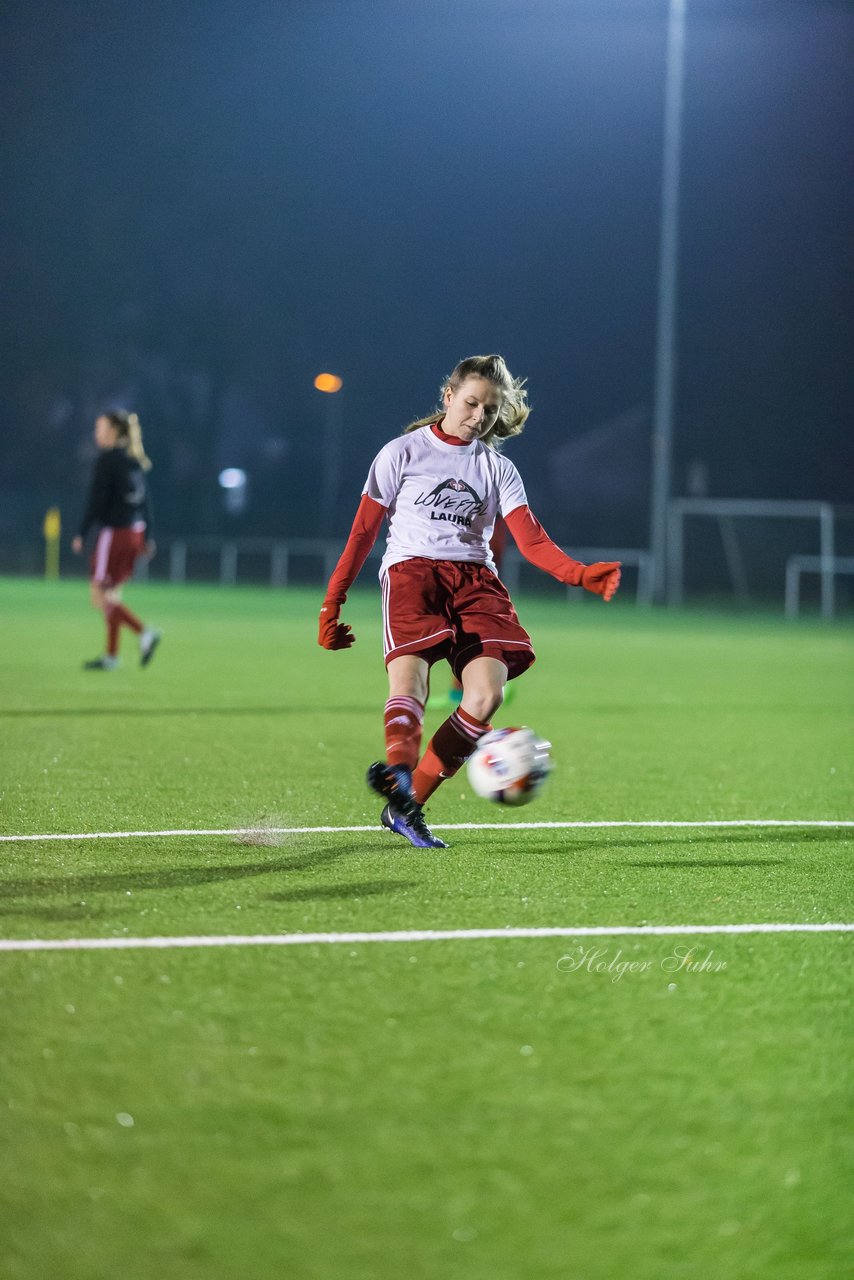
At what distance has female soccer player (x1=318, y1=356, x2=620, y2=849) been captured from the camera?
6156 millimetres

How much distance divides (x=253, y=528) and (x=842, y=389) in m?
19.2

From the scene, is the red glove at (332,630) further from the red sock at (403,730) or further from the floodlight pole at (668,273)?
the floodlight pole at (668,273)

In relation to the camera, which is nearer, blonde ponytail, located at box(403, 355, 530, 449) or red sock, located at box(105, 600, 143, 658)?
blonde ponytail, located at box(403, 355, 530, 449)

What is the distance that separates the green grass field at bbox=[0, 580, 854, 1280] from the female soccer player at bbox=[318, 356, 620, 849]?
17.9 inches

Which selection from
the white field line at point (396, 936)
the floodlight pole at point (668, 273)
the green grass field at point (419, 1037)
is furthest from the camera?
the floodlight pole at point (668, 273)

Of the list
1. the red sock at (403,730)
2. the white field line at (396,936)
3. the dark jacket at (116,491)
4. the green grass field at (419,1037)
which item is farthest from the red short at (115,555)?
the white field line at (396,936)

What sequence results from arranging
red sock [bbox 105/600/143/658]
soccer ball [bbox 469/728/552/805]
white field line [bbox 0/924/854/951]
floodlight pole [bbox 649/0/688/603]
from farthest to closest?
floodlight pole [bbox 649/0/688/603], red sock [bbox 105/600/143/658], soccer ball [bbox 469/728/552/805], white field line [bbox 0/924/854/951]

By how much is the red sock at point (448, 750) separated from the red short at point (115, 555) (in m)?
8.61

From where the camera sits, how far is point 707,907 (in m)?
5.05

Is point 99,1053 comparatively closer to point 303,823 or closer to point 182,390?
point 303,823

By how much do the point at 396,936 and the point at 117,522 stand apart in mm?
10789

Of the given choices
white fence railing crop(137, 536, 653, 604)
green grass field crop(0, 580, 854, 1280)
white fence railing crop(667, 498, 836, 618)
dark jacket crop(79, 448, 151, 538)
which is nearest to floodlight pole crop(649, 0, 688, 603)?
white fence railing crop(667, 498, 836, 618)

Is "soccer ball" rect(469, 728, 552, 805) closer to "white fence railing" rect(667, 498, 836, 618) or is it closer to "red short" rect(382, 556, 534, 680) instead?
"red short" rect(382, 556, 534, 680)

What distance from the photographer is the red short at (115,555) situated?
14.5 metres
